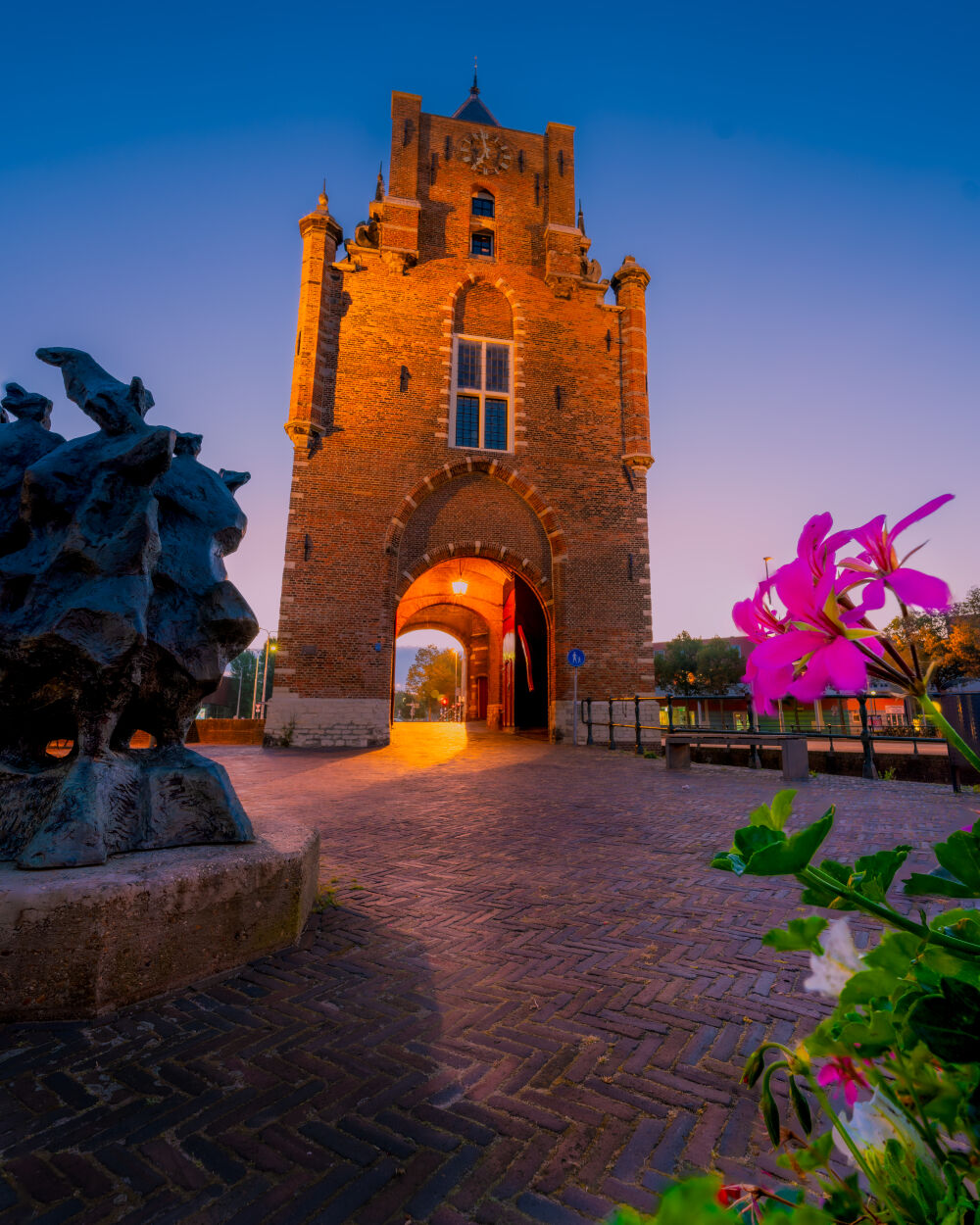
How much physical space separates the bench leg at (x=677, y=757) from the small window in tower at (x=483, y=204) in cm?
1655

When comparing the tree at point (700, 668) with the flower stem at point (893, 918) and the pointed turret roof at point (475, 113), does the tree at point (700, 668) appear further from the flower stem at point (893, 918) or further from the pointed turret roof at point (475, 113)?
the flower stem at point (893, 918)

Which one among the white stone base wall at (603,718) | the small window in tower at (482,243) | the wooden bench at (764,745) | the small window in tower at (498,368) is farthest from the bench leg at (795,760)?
the small window in tower at (482,243)

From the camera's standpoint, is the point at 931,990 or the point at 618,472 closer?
the point at 931,990

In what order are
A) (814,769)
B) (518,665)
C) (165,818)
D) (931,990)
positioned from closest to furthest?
(931,990) < (165,818) < (814,769) < (518,665)

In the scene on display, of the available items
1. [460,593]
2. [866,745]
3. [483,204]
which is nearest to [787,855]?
[866,745]

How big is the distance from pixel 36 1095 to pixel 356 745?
12.7 meters

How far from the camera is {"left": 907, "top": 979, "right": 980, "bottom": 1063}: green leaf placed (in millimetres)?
630

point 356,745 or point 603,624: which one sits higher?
point 603,624

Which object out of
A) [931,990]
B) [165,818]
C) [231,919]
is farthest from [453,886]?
[931,990]

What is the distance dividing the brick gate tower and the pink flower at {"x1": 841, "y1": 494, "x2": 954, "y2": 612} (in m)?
14.3

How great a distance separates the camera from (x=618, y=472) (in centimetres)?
1727

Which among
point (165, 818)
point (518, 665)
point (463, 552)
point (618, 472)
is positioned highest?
point (618, 472)

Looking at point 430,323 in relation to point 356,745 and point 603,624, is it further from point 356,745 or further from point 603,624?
point 356,745

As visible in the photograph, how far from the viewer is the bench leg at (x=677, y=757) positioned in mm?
10156
